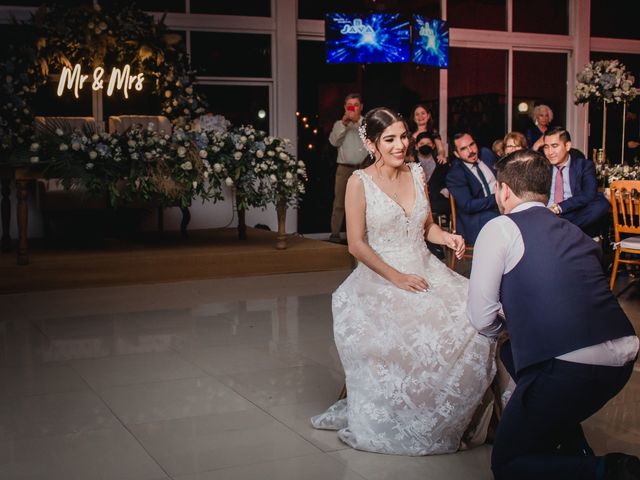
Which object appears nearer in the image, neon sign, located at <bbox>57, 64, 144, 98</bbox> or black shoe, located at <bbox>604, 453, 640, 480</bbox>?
black shoe, located at <bbox>604, 453, 640, 480</bbox>

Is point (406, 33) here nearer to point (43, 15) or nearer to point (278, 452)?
point (43, 15)

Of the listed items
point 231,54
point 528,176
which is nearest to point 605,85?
point 231,54

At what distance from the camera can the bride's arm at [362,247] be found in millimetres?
3873

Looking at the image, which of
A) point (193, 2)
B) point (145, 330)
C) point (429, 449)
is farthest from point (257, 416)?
point (193, 2)

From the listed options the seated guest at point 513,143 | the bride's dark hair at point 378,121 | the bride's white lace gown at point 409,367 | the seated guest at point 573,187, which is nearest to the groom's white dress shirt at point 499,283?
the bride's white lace gown at point 409,367

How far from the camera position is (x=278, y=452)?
367cm

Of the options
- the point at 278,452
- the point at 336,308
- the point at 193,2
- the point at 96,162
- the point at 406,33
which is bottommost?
the point at 278,452

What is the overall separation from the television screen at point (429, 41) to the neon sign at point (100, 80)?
2.91 m

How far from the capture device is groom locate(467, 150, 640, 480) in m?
2.82

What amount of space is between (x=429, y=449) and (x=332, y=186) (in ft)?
27.3

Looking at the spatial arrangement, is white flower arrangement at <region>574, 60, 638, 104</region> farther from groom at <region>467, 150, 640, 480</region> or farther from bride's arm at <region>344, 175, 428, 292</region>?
groom at <region>467, 150, 640, 480</region>

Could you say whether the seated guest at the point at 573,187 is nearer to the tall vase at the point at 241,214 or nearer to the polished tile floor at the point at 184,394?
the polished tile floor at the point at 184,394

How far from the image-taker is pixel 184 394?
14.9 feet

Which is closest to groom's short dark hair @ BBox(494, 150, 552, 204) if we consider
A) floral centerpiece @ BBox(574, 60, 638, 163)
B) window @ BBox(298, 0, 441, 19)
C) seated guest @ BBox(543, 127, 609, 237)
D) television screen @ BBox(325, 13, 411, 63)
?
seated guest @ BBox(543, 127, 609, 237)
